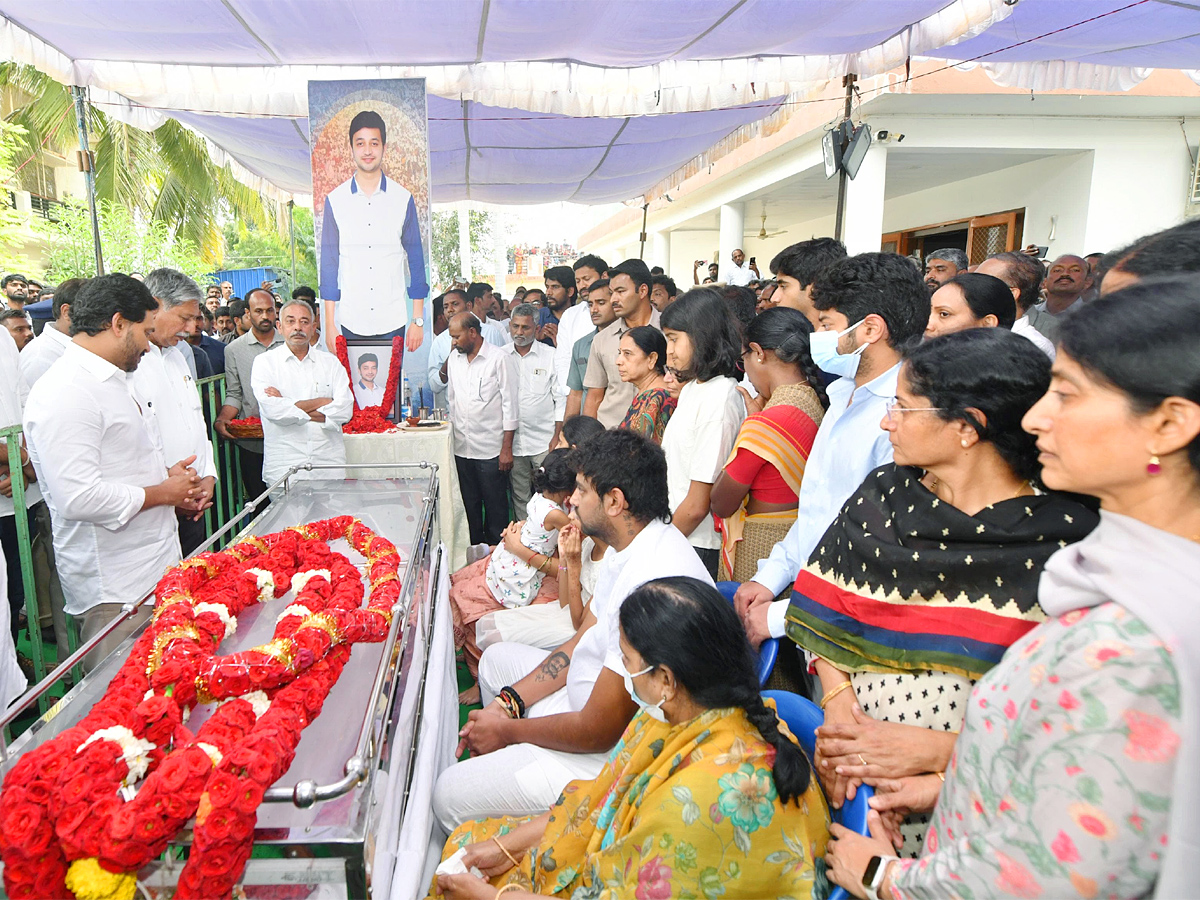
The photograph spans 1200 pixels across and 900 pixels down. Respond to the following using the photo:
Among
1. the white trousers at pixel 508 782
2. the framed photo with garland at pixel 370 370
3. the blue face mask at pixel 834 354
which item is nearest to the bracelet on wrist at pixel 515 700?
the white trousers at pixel 508 782

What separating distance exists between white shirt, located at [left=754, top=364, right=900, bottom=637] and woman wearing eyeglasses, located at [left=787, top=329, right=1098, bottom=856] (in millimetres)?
394

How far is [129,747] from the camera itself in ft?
4.85

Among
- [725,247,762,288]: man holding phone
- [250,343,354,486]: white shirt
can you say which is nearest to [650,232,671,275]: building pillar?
[725,247,762,288]: man holding phone

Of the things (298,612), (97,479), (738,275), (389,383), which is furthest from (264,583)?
(738,275)

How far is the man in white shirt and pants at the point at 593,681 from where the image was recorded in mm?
2141

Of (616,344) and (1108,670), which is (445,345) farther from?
(1108,670)

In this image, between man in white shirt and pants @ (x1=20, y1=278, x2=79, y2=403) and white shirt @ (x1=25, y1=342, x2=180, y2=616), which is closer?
white shirt @ (x1=25, y1=342, x2=180, y2=616)

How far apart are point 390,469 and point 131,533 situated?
202 centimetres

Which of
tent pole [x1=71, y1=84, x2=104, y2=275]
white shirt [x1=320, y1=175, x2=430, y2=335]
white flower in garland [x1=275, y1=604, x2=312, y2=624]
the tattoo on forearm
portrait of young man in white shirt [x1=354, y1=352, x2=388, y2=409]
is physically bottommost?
the tattoo on forearm

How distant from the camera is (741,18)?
14.5ft

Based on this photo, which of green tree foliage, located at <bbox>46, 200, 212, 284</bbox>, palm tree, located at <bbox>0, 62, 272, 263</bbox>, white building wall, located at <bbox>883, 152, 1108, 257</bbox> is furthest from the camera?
green tree foliage, located at <bbox>46, 200, 212, 284</bbox>

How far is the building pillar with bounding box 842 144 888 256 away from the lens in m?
8.46

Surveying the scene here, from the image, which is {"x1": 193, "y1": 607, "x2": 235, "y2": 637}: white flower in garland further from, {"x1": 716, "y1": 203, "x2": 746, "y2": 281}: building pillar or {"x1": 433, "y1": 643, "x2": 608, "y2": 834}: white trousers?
{"x1": 716, "y1": 203, "x2": 746, "y2": 281}: building pillar

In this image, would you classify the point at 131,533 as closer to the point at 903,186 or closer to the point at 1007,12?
the point at 1007,12
